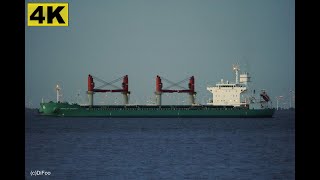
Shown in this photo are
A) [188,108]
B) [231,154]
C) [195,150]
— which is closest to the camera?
[231,154]

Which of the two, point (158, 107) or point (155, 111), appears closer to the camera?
point (155, 111)

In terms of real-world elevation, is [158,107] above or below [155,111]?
above

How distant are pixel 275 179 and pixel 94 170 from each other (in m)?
8.52

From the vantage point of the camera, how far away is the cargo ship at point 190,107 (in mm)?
105250

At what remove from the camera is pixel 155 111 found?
104625 millimetres

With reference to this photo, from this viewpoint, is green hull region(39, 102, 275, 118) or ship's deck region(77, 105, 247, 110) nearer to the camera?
green hull region(39, 102, 275, 118)

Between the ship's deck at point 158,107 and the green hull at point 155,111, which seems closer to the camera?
the green hull at point 155,111

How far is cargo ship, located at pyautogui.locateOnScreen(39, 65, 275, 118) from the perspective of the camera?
10525cm

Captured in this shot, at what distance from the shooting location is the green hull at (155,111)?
10475cm

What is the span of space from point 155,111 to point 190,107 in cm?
662

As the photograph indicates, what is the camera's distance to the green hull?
105 metres
